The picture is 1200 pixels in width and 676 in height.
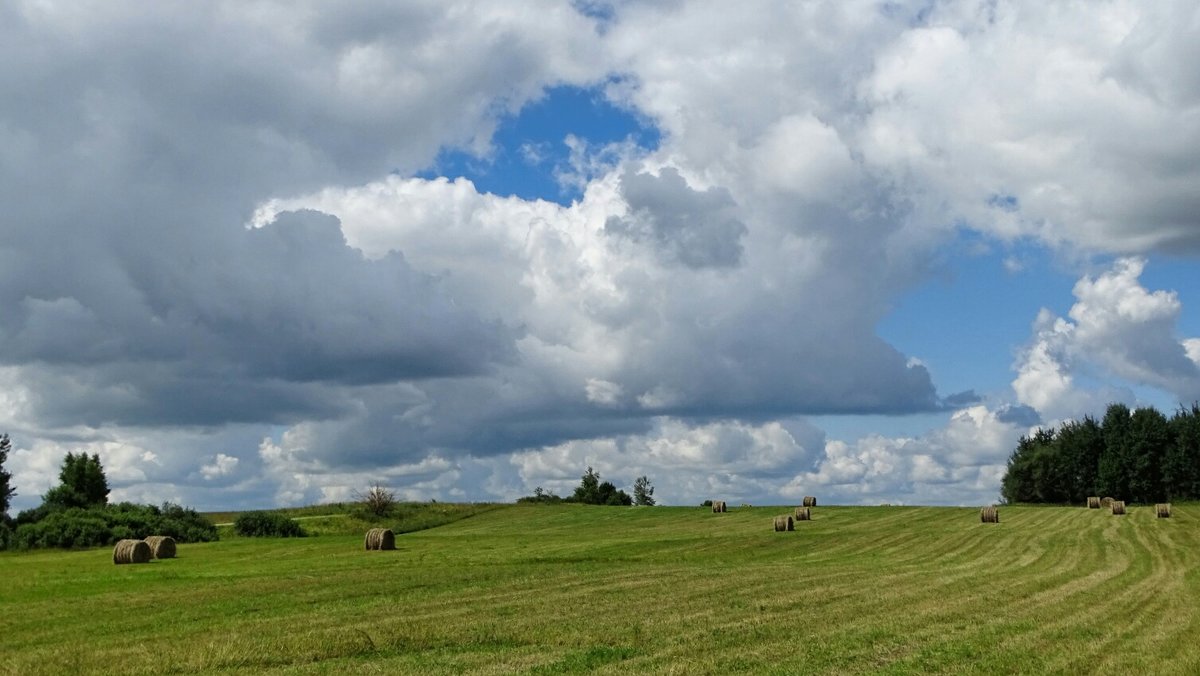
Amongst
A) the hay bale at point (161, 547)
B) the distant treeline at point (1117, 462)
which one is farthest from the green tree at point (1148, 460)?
the hay bale at point (161, 547)

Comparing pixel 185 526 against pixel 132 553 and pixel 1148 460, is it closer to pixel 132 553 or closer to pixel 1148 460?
pixel 132 553

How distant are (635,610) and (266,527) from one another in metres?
66.3

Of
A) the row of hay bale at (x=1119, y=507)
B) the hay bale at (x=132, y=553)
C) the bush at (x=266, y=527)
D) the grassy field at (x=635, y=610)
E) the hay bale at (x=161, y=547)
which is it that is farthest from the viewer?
the bush at (x=266, y=527)

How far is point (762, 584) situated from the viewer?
30.8m

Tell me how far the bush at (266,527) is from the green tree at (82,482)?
1660 cm

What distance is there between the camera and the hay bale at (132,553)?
49.3 metres

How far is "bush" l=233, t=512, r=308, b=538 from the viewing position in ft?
274

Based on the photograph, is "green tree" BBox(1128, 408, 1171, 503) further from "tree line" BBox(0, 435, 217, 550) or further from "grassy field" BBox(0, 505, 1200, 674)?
"tree line" BBox(0, 435, 217, 550)

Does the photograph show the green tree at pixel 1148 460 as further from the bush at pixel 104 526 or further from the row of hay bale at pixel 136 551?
the row of hay bale at pixel 136 551

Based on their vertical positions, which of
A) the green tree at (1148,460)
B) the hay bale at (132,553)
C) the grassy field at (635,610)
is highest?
the green tree at (1148,460)

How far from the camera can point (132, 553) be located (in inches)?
1946

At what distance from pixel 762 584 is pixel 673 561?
1262 cm

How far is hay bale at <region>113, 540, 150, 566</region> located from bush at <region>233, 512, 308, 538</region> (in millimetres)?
32523

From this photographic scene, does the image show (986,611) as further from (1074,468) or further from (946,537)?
(1074,468)
